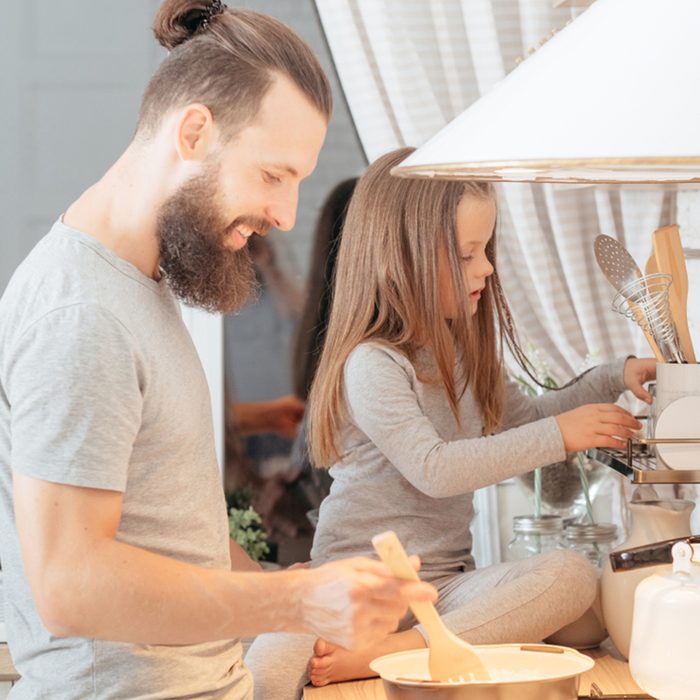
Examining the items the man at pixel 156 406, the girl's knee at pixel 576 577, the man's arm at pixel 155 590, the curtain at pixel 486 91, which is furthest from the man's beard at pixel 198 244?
the curtain at pixel 486 91

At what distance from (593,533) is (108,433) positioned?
3.29ft

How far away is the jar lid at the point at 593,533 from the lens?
1.82 metres

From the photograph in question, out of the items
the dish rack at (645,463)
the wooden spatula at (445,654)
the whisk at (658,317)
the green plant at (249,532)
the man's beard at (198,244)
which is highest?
the man's beard at (198,244)

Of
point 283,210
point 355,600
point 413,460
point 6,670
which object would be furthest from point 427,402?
point 6,670

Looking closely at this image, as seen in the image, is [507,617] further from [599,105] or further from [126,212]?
[599,105]

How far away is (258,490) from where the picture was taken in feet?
7.81

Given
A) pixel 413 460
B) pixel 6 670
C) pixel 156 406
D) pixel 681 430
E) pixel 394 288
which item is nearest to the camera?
pixel 156 406

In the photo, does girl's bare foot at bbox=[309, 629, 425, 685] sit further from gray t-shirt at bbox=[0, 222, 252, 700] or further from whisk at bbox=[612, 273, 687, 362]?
whisk at bbox=[612, 273, 687, 362]

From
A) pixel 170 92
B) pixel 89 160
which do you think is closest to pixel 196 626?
pixel 170 92

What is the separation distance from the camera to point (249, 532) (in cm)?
234

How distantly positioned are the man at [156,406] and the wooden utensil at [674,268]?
53 centimetres

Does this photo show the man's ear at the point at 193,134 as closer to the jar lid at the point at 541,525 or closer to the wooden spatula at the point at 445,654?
the wooden spatula at the point at 445,654

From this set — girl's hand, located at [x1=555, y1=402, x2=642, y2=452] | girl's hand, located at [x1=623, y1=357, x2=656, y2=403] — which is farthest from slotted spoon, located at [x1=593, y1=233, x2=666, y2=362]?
girl's hand, located at [x1=623, y1=357, x2=656, y2=403]

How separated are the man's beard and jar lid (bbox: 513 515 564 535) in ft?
2.79
